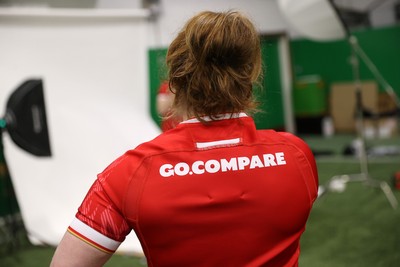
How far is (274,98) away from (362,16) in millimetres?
4865

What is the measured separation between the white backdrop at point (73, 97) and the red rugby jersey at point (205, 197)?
7.52 feet

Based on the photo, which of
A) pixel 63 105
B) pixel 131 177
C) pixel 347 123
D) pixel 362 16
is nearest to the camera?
pixel 131 177

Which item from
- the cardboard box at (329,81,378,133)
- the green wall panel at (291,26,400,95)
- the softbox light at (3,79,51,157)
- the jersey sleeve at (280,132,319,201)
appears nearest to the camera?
the jersey sleeve at (280,132,319,201)

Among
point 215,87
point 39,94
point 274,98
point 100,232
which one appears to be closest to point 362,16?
point 39,94

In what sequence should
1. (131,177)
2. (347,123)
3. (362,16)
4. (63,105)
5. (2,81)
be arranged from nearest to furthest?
1. (131,177)
2. (362,16)
3. (2,81)
4. (63,105)
5. (347,123)

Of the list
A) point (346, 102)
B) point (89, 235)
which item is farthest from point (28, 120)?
point (346, 102)

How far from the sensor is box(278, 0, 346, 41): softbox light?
3.10 metres

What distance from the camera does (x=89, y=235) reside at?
79 cm

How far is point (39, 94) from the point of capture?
3105mm

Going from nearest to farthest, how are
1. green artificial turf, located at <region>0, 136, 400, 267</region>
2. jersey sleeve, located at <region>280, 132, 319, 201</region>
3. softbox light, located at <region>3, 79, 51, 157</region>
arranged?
jersey sleeve, located at <region>280, 132, 319, 201</region> → green artificial turf, located at <region>0, 136, 400, 267</region> → softbox light, located at <region>3, 79, 51, 157</region>

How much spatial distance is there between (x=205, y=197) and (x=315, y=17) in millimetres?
2690

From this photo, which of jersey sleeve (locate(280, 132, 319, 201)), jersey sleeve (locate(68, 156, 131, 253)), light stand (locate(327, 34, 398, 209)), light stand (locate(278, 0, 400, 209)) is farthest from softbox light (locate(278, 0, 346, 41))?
jersey sleeve (locate(68, 156, 131, 253))

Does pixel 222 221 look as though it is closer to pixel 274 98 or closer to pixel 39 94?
pixel 39 94

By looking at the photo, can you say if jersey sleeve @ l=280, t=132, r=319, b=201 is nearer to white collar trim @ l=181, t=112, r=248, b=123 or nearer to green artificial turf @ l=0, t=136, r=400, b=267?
white collar trim @ l=181, t=112, r=248, b=123
